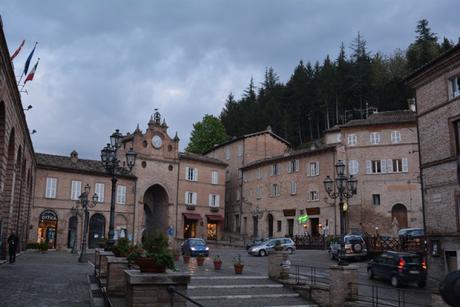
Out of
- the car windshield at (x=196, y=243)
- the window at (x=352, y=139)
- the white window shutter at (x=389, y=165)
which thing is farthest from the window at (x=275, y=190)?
the car windshield at (x=196, y=243)

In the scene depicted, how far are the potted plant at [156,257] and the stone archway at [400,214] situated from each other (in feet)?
127

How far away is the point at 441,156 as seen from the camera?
73.2ft

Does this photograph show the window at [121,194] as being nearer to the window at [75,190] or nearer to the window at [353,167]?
the window at [75,190]

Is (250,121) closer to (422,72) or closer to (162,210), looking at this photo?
(162,210)

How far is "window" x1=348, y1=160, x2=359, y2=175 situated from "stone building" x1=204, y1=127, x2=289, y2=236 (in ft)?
53.7

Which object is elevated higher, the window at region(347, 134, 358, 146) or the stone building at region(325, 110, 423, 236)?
the window at region(347, 134, 358, 146)

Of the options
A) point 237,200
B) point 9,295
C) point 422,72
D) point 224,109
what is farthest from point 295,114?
point 9,295

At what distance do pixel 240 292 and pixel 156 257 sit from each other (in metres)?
8.09

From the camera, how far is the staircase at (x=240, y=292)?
14.8 meters

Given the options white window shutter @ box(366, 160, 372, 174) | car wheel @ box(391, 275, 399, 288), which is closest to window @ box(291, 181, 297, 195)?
white window shutter @ box(366, 160, 372, 174)

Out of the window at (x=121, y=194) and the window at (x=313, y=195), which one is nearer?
the window at (x=313, y=195)

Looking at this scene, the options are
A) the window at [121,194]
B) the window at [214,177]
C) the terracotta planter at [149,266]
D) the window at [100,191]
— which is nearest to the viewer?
the terracotta planter at [149,266]

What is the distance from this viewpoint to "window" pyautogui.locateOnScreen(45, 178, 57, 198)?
43719 millimetres

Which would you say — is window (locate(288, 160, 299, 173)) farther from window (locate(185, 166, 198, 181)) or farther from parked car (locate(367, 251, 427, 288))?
parked car (locate(367, 251, 427, 288))
